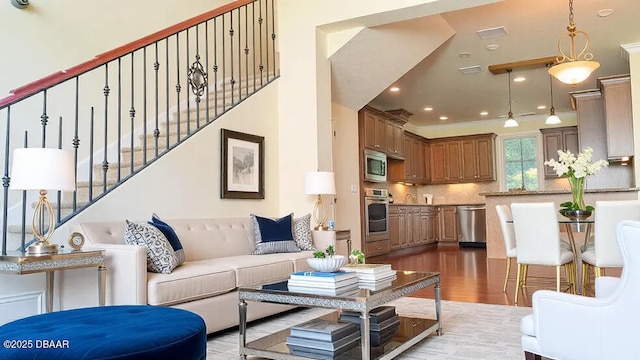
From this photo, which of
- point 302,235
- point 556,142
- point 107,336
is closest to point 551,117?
point 556,142

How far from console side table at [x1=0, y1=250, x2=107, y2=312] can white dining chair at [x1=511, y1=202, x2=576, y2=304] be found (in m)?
3.43

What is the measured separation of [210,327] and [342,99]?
14.3 ft

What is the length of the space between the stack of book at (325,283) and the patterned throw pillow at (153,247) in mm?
929

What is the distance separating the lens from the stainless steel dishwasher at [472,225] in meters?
10.8

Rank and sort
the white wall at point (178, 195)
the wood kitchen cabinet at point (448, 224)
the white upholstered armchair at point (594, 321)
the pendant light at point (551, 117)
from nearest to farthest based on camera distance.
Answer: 1. the white upholstered armchair at point (594, 321)
2. the white wall at point (178, 195)
3. the pendant light at point (551, 117)
4. the wood kitchen cabinet at point (448, 224)

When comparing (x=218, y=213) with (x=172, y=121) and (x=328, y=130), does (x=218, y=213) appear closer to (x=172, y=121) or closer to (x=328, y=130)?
(x=172, y=121)

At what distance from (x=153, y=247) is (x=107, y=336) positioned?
167 cm

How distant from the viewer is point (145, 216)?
410 centimetres

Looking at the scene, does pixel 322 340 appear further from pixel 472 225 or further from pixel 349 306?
pixel 472 225

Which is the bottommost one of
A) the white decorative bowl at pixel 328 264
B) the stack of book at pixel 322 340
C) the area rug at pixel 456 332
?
the area rug at pixel 456 332

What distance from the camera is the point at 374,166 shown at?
8.73 meters

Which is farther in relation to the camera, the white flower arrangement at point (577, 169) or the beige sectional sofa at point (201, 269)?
the white flower arrangement at point (577, 169)

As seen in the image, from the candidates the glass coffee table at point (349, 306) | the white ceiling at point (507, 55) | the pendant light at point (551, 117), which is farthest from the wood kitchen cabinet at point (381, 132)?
the glass coffee table at point (349, 306)

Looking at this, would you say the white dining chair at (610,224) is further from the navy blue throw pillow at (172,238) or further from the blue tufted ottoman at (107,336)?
the blue tufted ottoman at (107,336)
